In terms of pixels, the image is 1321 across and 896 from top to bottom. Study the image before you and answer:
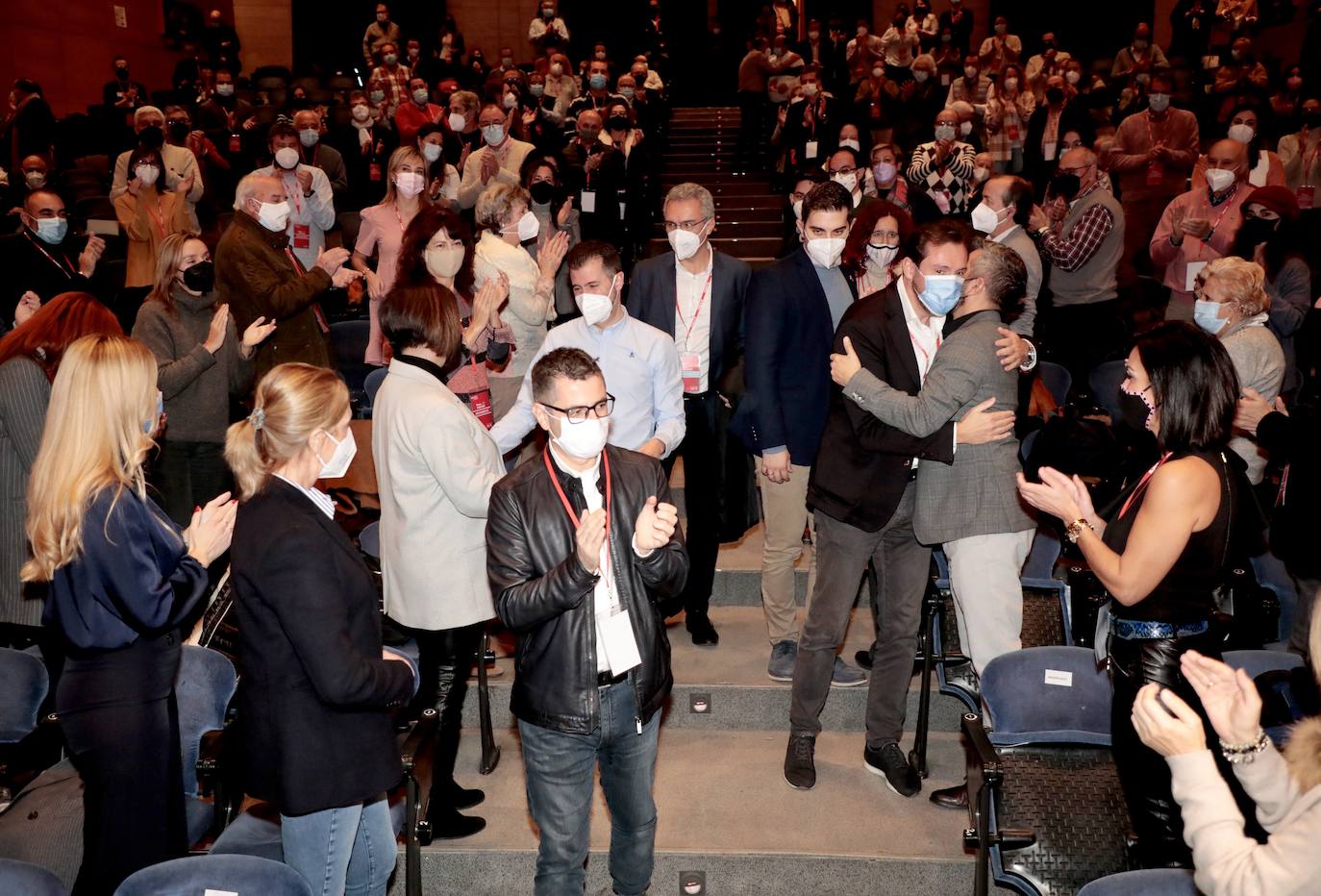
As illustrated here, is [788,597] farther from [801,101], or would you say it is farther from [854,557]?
[801,101]

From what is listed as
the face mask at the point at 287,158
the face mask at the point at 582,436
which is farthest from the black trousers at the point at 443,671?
the face mask at the point at 287,158

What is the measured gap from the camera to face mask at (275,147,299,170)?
283 inches

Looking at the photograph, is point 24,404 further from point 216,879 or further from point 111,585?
point 216,879

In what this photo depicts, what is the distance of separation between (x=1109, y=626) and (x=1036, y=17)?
18084 mm

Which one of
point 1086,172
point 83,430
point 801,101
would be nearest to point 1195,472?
point 83,430

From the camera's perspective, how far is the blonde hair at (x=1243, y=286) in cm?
451

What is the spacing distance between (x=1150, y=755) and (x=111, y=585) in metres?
2.64

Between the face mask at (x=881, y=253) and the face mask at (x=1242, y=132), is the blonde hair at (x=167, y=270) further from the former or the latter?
the face mask at (x=1242, y=132)

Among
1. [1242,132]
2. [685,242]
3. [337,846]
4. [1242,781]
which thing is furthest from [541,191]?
[1242,132]

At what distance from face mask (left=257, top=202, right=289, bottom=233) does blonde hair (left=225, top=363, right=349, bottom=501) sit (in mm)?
2893

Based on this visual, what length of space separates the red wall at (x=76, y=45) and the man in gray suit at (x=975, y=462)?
46.3ft

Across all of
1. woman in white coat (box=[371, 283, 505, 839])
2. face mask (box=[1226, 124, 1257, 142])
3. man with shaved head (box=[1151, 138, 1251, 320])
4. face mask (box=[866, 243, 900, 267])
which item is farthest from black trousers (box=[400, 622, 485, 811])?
face mask (box=[1226, 124, 1257, 142])

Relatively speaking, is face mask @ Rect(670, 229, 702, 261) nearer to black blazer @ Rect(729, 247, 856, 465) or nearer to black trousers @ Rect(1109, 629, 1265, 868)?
black blazer @ Rect(729, 247, 856, 465)

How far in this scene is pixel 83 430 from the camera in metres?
2.63
